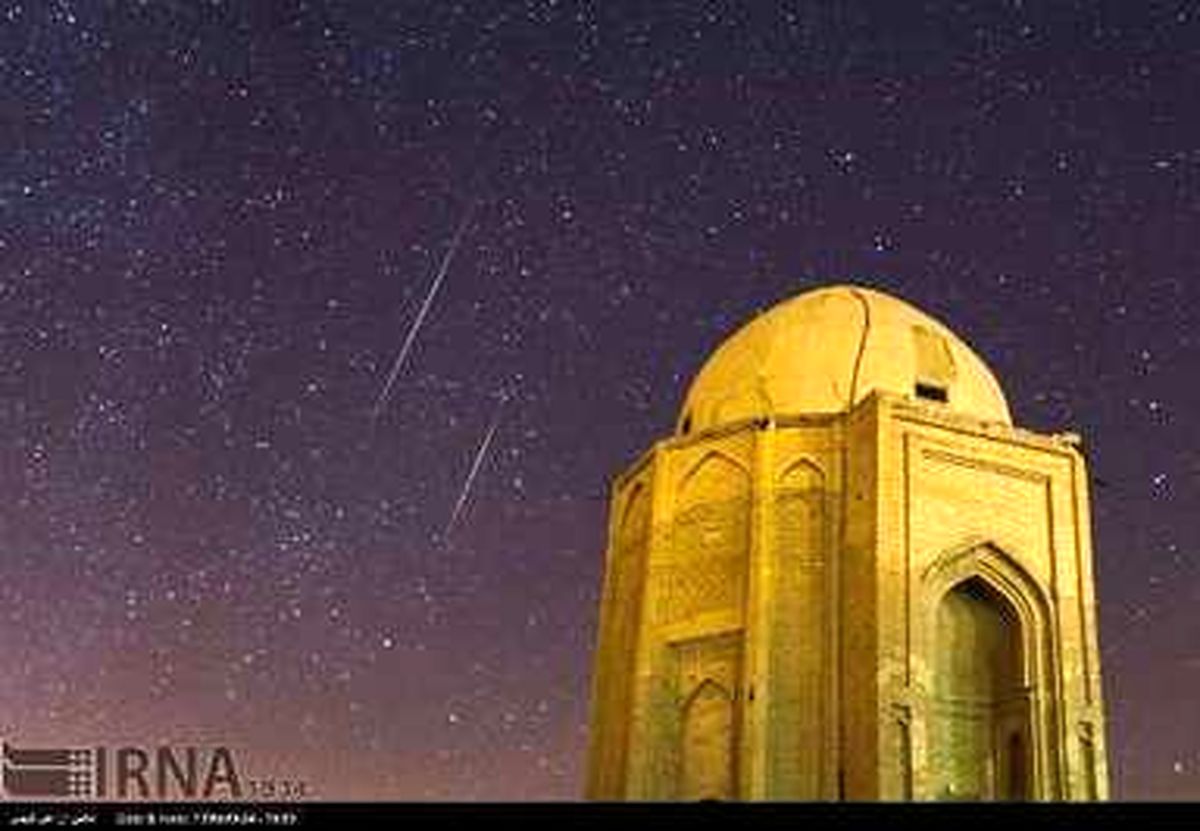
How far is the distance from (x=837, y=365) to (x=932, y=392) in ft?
5.50

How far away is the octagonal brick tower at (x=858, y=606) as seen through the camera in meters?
23.2

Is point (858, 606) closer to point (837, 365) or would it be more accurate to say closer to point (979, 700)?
point (979, 700)

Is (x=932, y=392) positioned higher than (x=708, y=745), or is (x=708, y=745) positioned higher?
(x=932, y=392)

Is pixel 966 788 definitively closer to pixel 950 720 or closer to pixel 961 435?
pixel 950 720

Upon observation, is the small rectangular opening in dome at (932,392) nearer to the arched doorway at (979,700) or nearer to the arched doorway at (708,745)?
the arched doorway at (979,700)

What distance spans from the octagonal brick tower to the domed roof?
0.06 metres

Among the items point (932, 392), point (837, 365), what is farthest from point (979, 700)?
point (837, 365)

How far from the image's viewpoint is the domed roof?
2688 centimetres

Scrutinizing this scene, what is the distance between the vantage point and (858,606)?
2352cm

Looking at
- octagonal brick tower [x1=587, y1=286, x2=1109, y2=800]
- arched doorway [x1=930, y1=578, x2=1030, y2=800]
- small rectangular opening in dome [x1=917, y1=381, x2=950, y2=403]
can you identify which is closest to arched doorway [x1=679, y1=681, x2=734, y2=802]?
octagonal brick tower [x1=587, y1=286, x2=1109, y2=800]

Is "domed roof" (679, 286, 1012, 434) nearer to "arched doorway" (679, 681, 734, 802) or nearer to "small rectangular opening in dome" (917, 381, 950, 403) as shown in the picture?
"small rectangular opening in dome" (917, 381, 950, 403)
